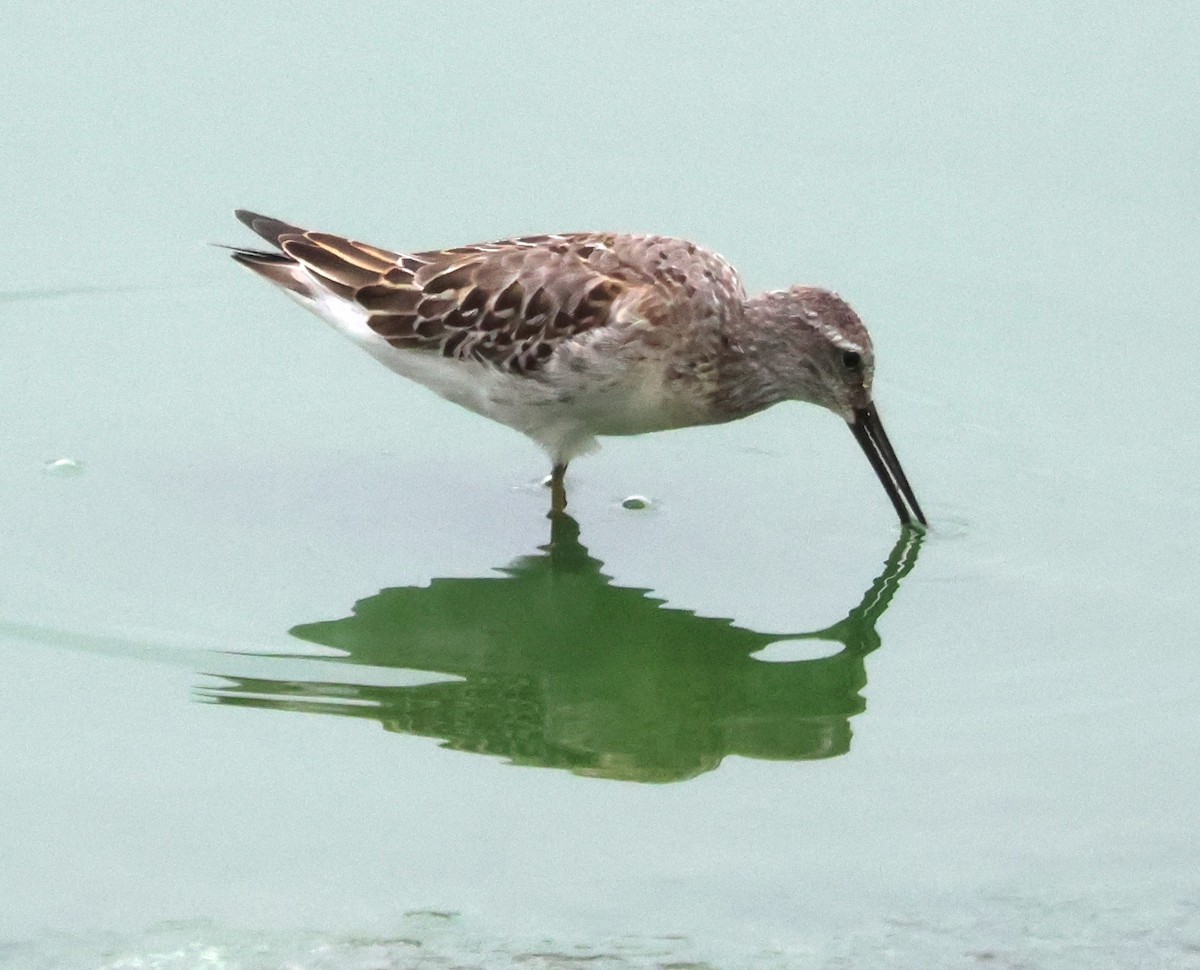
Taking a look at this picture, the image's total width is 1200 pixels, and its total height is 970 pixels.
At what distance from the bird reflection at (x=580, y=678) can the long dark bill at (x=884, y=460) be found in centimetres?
30

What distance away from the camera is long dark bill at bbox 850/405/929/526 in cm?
874

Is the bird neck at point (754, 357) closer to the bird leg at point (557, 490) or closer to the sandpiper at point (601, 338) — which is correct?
the sandpiper at point (601, 338)

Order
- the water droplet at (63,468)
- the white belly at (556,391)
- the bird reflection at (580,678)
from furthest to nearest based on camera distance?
the water droplet at (63,468)
the white belly at (556,391)
the bird reflection at (580,678)

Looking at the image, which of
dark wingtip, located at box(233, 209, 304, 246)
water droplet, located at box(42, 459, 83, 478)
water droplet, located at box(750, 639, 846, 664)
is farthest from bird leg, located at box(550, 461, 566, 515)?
water droplet, located at box(42, 459, 83, 478)

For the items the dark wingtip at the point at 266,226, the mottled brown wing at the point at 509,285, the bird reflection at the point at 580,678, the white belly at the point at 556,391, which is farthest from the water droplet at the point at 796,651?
the dark wingtip at the point at 266,226

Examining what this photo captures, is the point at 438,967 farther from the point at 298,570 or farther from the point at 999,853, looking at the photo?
the point at 298,570

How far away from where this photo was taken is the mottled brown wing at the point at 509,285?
8.67m

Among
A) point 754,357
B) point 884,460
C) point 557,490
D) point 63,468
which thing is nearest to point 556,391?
point 557,490

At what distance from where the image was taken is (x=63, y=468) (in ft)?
29.3

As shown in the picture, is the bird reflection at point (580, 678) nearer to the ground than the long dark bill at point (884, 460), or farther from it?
nearer to the ground

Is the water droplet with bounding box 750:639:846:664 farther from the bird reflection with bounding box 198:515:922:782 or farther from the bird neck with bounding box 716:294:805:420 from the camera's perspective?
the bird neck with bounding box 716:294:805:420

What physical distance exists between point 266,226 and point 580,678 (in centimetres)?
303

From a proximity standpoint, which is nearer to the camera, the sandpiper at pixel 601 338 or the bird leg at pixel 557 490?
the sandpiper at pixel 601 338

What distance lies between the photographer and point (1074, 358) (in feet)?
31.7
